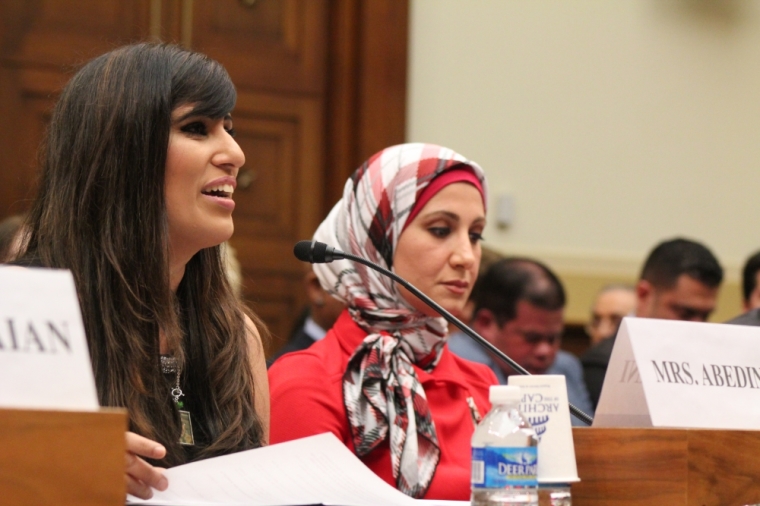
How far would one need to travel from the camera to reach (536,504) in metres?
1.32

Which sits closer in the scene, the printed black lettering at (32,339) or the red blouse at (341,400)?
the printed black lettering at (32,339)

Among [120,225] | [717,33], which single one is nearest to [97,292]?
[120,225]

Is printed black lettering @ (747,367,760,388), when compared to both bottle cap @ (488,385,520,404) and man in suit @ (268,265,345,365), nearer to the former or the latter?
bottle cap @ (488,385,520,404)

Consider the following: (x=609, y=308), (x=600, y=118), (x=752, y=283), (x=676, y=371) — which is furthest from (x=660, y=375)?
(x=600, y=118)

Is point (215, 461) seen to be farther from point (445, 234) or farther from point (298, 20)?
point (298, 20)

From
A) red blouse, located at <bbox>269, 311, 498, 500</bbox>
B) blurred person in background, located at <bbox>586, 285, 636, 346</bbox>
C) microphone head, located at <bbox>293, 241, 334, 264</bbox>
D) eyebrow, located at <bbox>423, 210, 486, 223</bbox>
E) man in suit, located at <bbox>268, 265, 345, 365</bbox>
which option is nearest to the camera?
microphone head, located at <bbox>293, 241, 334, 264</bbox>

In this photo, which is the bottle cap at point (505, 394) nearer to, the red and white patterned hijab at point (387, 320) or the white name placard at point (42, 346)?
the white name placard at point (42, 346)

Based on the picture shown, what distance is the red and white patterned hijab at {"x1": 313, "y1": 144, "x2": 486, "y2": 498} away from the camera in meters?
2.09

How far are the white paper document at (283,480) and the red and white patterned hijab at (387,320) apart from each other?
1.93 feet

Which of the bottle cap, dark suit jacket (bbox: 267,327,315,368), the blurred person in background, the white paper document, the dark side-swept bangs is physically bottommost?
the blurred person in background

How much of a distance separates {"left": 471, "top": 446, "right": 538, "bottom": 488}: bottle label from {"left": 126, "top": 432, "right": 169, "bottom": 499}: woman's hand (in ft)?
1.24

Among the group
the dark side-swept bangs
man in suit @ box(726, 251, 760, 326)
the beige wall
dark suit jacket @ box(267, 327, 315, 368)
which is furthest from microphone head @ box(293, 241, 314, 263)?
the beige wall

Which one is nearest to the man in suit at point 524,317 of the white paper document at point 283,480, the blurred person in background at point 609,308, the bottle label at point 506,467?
the blurred person in background at point 609,308

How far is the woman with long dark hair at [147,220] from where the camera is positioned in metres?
1.66
